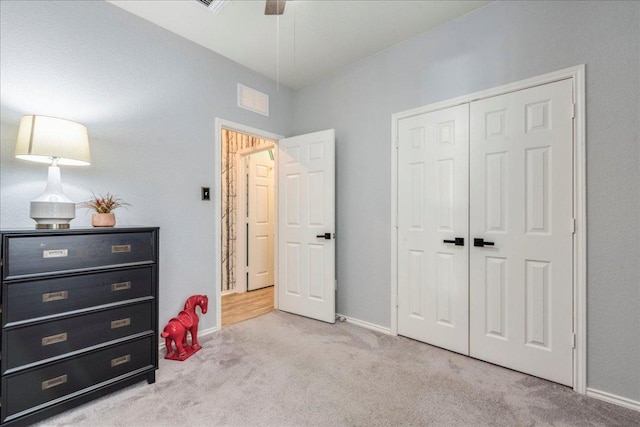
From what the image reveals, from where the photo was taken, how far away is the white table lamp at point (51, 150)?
162 centimetres

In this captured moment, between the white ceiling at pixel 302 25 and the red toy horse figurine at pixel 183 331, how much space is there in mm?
2375

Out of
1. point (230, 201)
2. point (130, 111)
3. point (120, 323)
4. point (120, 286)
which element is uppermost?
point (130, 111)

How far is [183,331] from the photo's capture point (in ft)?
7.76

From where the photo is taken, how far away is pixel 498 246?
7.25 ft

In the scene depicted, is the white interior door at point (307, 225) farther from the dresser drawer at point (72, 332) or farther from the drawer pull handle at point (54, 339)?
the drawer pull handle at point (54, 339)

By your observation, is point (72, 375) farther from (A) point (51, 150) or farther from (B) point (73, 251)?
(A) point (51, 150)

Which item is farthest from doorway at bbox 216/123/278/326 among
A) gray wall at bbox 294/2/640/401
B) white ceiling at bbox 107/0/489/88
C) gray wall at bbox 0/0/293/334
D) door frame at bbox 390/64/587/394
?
door frame at bbox 390/64/587/394

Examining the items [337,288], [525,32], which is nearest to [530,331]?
[337,288]

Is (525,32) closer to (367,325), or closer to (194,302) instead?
(367,325)

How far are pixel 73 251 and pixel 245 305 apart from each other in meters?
2.35

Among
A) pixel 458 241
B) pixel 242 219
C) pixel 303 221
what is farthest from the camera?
pixel 242 219

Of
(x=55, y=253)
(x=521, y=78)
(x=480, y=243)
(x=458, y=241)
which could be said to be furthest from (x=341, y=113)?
(x=55, y=253)

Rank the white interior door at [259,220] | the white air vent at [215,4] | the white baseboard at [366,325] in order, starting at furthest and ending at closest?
1. the white interior door at [259,220]
2. the white baseboard at [366,325]
3. the white air vent at [215,4]

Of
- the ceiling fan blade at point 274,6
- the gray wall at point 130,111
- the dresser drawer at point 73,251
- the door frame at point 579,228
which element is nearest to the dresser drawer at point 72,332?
the dresser drawer at point 73,251
